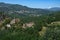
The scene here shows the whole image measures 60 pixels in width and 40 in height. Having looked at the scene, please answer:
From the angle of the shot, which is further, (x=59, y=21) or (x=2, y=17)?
(x=2, y=17)

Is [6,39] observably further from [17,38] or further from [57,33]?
[57,33]

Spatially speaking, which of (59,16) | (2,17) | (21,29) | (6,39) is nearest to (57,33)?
(6,39)

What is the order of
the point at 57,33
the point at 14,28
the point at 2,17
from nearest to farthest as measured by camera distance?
the point at 57,33
the point at 14,28
the point at 2,17

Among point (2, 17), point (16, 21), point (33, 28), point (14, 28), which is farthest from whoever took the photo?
point (2, 17)

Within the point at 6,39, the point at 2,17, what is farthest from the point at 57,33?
the point at 2,17

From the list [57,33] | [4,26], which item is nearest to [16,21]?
[4,26]

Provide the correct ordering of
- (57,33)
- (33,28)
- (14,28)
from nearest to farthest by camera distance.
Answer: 1. (57,33)
2. (33,28)
3. (14,28)

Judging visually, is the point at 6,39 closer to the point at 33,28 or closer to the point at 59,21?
the point at 33,28

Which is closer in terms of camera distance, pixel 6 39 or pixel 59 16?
pixel 6 39

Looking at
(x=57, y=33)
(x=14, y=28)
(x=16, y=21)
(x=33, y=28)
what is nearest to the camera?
(x=57, y=33)
